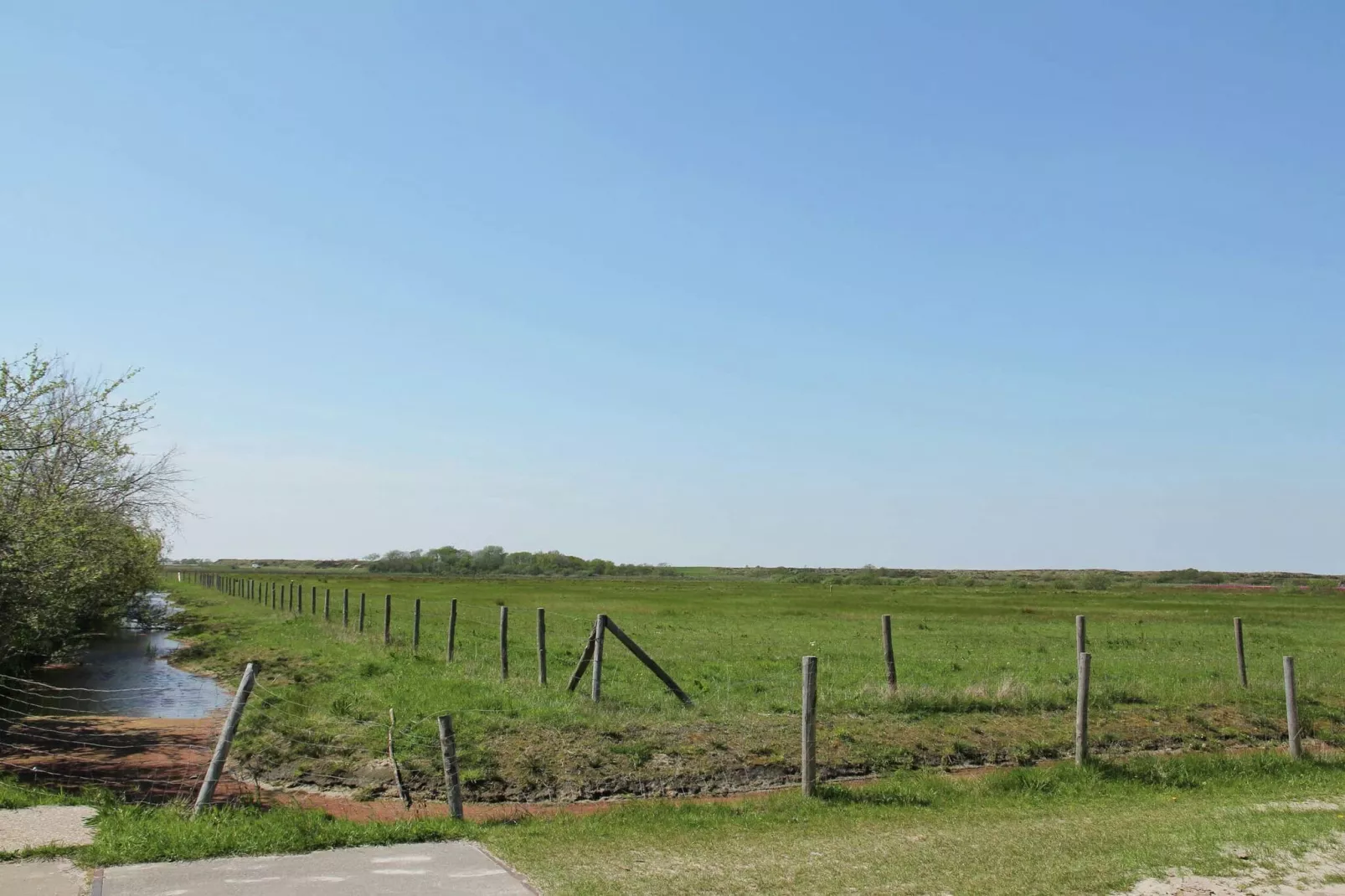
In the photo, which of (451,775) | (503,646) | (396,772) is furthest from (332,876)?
(503,646)

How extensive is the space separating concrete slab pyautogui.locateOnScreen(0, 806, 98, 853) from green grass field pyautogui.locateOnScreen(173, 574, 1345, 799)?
11.4 ft

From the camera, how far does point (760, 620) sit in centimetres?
4603

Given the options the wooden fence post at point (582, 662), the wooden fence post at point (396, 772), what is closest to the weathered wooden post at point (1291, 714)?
the wooden fence post at point (582, 662)

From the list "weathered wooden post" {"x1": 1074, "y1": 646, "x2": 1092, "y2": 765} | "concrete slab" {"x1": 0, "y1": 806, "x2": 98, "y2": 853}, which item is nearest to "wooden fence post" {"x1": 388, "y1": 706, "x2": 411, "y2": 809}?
"concrete slab" {"x1": 0, "y1": 806, "x2": 98, "y2": 853}

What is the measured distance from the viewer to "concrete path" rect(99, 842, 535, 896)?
7.17 meters

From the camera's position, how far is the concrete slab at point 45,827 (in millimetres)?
8266

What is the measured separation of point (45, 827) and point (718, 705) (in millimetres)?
9640

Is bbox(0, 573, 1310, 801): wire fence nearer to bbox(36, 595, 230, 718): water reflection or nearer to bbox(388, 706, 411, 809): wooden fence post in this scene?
bbox(388, 706, 411, 809): wooden fence post

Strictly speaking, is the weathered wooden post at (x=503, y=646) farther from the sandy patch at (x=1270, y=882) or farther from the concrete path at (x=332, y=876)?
the sandy patch at (x=1270, y=882)

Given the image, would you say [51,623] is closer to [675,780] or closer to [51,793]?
[51,793]

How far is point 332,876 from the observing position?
760cm

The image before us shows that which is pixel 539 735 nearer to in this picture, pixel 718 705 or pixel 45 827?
pixel 718 705

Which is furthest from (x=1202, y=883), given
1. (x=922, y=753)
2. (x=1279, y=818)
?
(x=922, y=753)

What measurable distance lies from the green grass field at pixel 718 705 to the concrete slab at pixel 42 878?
4736mm
